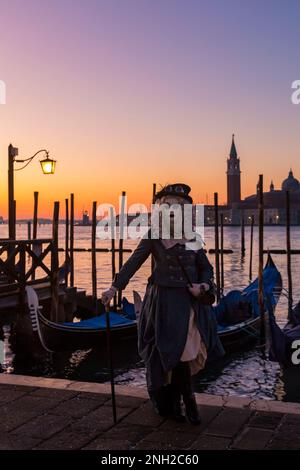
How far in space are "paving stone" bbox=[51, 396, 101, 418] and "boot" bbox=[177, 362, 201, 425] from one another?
634mm

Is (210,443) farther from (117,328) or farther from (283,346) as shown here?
(117,328)

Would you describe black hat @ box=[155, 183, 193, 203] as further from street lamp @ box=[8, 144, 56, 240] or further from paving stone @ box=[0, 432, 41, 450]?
street lamp @ box=[8, 144, 56, 240]

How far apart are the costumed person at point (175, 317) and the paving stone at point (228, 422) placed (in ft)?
0.46

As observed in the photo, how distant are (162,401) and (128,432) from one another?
0.36 metres

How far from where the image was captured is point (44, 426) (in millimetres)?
3297

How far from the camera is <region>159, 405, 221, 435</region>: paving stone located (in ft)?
10.6

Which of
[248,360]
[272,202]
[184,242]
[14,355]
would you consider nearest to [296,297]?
[248,360]

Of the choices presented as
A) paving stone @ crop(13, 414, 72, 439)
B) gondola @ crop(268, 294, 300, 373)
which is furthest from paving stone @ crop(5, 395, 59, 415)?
gondola @ crop(268, 294, 300, 373)

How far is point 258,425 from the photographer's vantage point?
328 centimetres

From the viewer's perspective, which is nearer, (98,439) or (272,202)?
(98,439)

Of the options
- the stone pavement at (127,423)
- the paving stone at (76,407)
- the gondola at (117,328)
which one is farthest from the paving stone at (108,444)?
the gondola at (117,328)
